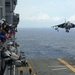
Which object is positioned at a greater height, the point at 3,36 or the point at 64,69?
the point at 3,36

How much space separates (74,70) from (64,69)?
5.28 feet

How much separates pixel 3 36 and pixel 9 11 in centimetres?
3202

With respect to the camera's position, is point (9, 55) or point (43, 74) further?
point (43, 74)

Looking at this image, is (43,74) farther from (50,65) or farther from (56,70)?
(50,65)

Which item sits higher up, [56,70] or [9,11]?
[9,11]

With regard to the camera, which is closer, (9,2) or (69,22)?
(9,2)

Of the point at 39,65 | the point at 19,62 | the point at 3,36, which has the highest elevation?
the point at 3,36

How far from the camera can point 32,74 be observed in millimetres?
35438

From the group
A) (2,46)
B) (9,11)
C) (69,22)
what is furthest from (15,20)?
(2,46)

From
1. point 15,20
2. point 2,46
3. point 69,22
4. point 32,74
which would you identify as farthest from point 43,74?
point 15,20

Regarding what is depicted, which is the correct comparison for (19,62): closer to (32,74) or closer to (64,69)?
(32,74)

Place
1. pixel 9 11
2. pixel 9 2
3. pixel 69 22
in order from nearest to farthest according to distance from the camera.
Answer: pixel 9 2 < pixel 9 11 < pixel 69 22

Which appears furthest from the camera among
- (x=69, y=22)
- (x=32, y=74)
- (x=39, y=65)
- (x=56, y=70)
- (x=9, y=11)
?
(x=69, y=22)

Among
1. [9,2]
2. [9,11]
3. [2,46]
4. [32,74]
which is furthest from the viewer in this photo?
[9,11]
